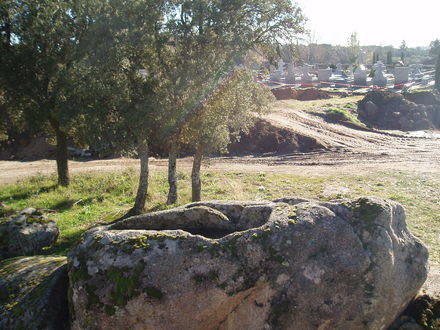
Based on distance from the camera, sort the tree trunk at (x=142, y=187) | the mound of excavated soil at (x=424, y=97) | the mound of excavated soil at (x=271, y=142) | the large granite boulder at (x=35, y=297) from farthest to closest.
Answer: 1. the mound of excavated soil at (x=424, y=97)
2. the mound of excavated soil at (x=271, y=142)
3. the tree trunk at (x=142, y=187)
4. the large granite boulder at (x=35, y=297)

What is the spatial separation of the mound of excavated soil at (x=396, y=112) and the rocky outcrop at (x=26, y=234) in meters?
29.8

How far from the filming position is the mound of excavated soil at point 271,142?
2770cm

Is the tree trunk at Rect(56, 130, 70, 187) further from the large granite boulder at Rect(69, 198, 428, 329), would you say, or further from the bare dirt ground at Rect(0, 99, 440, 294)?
the large granite boulder at Rect(69, 198, 428, 329)

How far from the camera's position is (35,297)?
559 centimetres

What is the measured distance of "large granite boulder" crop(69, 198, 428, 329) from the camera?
4887 mm

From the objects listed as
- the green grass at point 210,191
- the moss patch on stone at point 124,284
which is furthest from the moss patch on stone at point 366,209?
the green grass at point 210,191

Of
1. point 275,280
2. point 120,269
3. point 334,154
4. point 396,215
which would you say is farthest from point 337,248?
point 334,154

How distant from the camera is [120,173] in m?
21.8

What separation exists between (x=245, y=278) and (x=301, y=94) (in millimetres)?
38058

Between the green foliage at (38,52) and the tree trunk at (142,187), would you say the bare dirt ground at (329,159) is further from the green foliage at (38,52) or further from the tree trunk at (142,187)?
the green foliage at (38,52)

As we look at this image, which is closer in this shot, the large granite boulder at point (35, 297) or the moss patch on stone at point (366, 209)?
the large granite boulder at point (35, 297)

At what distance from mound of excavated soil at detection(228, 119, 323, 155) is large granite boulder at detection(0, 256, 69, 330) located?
22.3m

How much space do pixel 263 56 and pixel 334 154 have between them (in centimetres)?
1107

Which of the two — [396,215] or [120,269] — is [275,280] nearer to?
[120,269]
